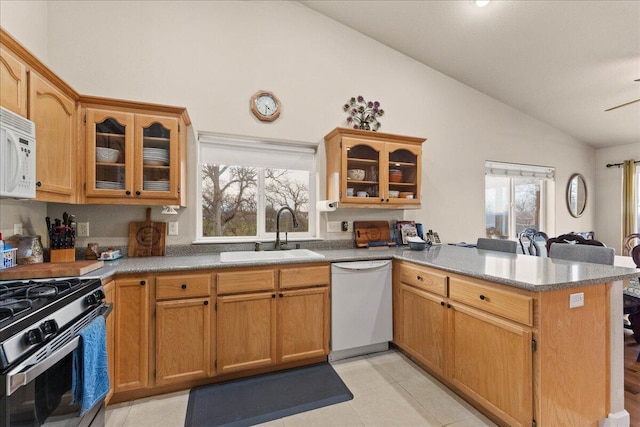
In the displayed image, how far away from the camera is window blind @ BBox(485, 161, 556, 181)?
3.87 m

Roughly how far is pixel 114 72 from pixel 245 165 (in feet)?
4.10

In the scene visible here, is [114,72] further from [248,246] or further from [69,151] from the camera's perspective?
[248,246]

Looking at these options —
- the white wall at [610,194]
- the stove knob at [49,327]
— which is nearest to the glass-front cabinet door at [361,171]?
the stove knob at [49,327]

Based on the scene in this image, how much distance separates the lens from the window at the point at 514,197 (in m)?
3.95

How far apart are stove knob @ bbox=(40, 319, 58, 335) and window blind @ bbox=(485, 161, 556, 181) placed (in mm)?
4356

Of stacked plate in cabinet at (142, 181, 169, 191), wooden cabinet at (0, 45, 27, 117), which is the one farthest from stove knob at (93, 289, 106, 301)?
wooden cabinet at (0, 45, 27, 117)

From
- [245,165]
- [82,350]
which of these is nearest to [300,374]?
[82,350]

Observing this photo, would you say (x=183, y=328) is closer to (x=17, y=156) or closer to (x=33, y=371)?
(x=33, y=371)

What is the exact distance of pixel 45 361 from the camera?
1.02m

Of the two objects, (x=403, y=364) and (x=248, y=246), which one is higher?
(x=248, y=246)

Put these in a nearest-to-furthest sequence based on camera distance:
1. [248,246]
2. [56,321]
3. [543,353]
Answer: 1. [56,321]
2. [543,353]
3. [248,246]

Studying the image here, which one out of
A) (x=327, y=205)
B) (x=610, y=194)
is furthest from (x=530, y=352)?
(x=610, y=194)

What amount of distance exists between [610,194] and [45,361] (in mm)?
6659

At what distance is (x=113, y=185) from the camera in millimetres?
2105
